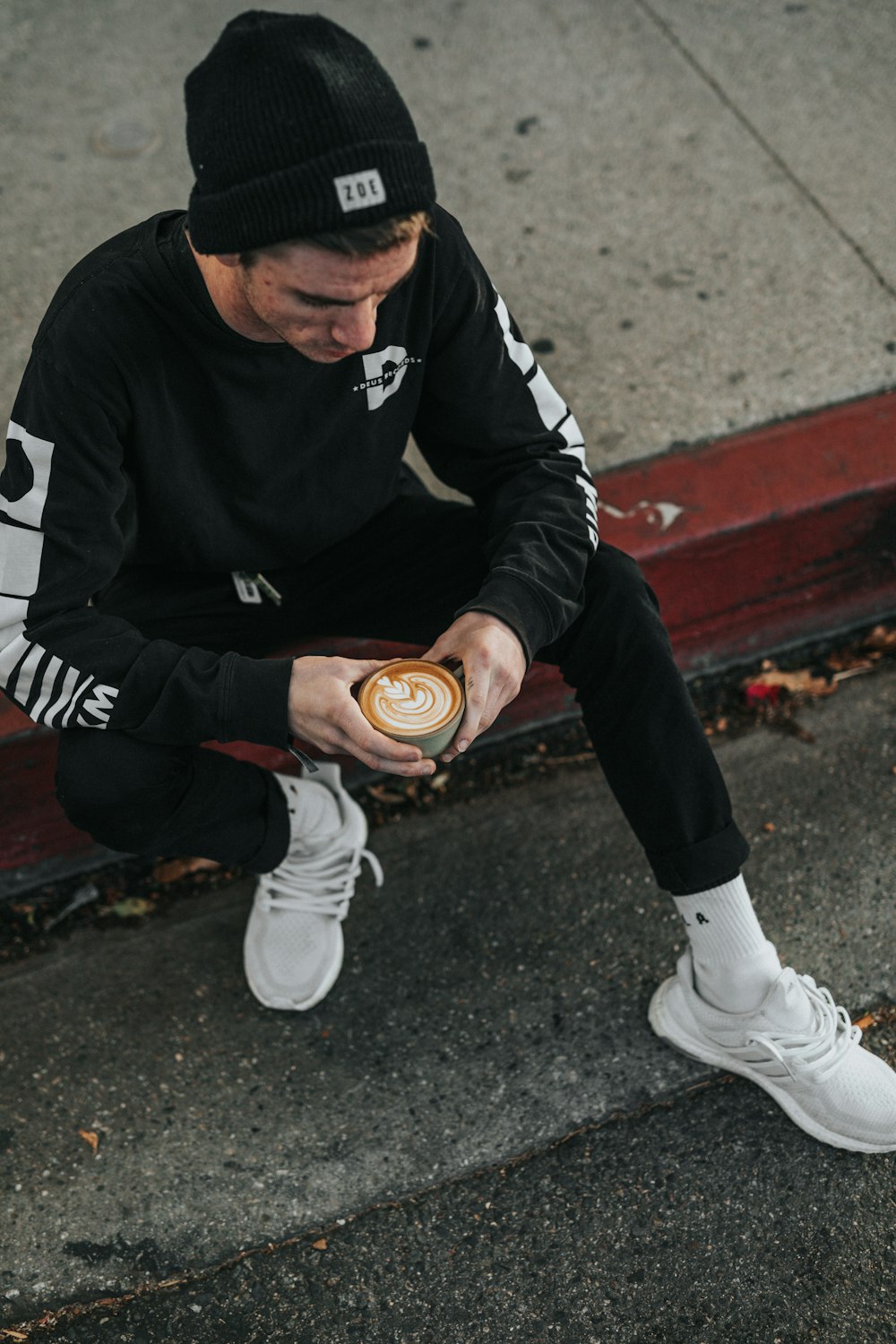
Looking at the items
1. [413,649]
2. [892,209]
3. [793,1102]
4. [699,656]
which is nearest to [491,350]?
[413,649]

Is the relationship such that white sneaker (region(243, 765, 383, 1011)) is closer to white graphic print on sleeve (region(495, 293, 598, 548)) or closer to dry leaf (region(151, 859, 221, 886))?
dry leaf (region(151, 859, 221, 886))

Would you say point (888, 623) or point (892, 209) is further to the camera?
point (892, 209)

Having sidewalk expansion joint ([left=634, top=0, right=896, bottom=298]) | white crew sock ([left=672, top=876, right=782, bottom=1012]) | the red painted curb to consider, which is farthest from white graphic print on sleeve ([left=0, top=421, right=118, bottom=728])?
sidewalk expansion joint ([left=634, top=0, right=896, bottom=298])

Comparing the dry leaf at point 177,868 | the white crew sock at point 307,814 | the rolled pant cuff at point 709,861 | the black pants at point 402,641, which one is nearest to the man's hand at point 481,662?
the black pants at point 402,641

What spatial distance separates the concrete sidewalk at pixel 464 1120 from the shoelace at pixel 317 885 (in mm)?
118

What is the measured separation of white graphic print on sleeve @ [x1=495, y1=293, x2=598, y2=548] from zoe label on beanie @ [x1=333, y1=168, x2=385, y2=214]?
617 millimetres

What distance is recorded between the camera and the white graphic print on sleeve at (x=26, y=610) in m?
1.88

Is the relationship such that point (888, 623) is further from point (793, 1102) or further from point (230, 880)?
point (230, 880)

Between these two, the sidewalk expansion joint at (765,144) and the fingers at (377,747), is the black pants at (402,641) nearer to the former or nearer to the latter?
the fingers at (377,747)

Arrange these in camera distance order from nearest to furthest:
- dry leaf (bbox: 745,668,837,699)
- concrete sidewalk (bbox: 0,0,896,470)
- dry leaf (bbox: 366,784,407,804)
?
1. dry leaf (bbox: 366,784,407,804)
2. dry leaf (bbox: 745,668,837,699)
3. concrete sidewalk (bbox: 0,0,896,470)

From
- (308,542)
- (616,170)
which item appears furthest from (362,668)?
(616,170)

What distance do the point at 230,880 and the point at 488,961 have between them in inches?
26.1

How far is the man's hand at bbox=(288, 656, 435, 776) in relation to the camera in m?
1.90

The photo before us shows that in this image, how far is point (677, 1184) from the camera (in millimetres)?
A: 2176
